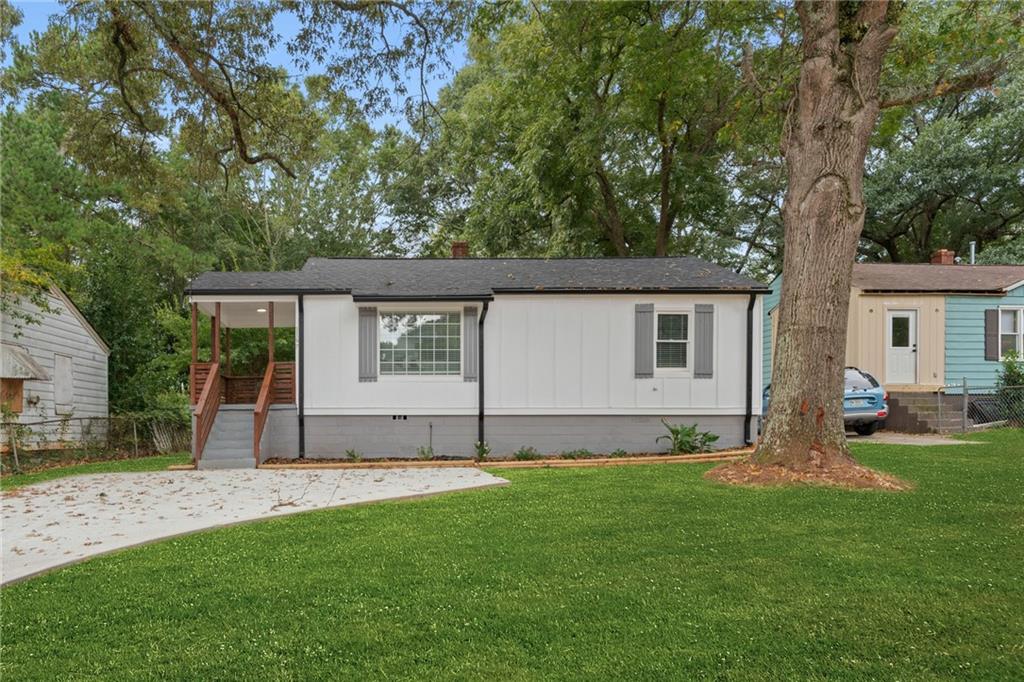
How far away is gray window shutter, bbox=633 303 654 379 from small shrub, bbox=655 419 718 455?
Answer: 1.12 metres

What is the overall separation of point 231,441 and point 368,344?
2936 millimetres

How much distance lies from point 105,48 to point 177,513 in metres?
7.75

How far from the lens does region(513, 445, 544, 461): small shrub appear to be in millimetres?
9938

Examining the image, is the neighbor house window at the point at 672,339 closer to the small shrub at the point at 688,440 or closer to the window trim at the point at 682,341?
the window trim at the point at 682,341

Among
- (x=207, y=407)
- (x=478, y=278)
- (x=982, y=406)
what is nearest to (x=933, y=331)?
(x=982, y=406)

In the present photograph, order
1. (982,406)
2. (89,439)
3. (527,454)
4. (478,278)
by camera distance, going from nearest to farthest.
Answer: (527,454), (478,278), (89,439), (982,406)

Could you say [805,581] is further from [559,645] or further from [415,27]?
[415,27]

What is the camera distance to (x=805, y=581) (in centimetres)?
357

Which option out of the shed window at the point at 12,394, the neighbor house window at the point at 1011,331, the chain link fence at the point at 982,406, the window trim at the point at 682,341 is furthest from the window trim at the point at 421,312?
the neighbor house window at the point at 1011,331

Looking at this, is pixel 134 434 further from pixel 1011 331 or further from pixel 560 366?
pixel 1011 331

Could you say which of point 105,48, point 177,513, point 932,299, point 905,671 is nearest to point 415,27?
point 105,48

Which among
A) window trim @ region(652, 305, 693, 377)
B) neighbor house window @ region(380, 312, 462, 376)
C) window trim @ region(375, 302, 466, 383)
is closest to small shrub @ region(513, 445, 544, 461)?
window trim @ region(375, 302, 466, 383)

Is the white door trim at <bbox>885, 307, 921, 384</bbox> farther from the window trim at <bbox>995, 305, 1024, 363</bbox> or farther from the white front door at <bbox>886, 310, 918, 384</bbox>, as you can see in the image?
the window trim at <bbox>995, 305, 1024, 363</bbox>

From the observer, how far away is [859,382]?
41.2 ft
